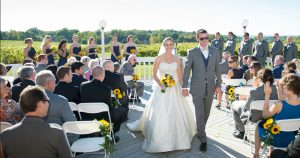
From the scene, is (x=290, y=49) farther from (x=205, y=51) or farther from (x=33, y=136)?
(x=33, y=136)

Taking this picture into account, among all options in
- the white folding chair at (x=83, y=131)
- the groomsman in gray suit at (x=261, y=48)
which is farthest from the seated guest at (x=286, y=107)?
the groomsman in gray suit at (x=261, y=48)

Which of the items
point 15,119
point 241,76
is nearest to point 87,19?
point 241,76

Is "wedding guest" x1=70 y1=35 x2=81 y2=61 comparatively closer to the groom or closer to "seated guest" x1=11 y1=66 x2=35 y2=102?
"seated guest" x1=11 y1=66 x2=35 y2=102

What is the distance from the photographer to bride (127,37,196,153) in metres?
5.55

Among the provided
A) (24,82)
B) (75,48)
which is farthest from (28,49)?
(24,82)

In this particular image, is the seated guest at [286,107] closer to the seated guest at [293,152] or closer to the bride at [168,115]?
the seated guest at [293,152]

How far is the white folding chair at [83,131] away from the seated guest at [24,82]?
1.48 metres

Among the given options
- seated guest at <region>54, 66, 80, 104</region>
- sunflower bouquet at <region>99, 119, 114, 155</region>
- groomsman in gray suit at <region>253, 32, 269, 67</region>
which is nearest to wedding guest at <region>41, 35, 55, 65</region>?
seated guest at <region>54, 66, 80, 104</region>

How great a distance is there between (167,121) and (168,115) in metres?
0.11

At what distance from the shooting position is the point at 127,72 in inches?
366

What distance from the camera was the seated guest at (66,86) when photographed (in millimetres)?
5227

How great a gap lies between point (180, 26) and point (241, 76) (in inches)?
853

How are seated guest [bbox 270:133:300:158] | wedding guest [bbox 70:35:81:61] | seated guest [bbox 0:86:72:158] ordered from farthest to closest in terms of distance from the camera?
wedding guest [bbox 70:35:81:61], seated guest [bbox 270:133:300:158], seated guest [bbox 0:86:72:158]

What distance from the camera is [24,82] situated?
535cm
